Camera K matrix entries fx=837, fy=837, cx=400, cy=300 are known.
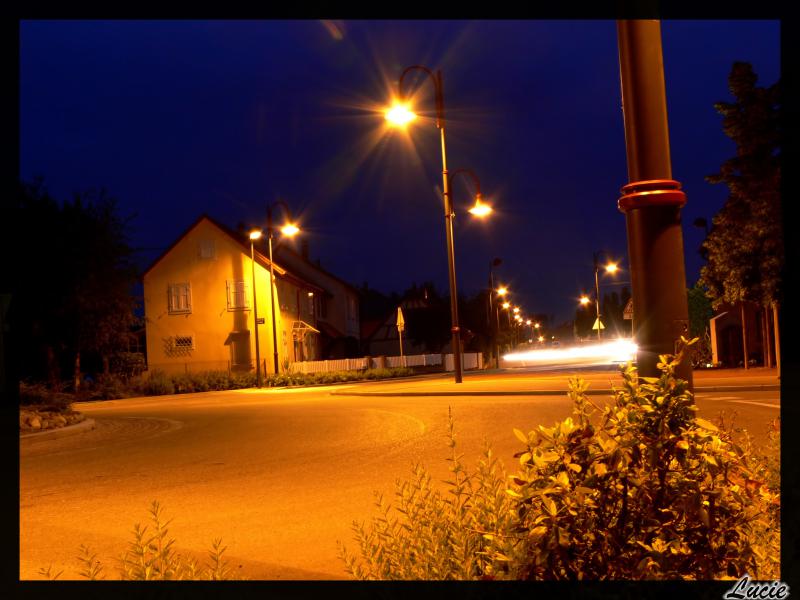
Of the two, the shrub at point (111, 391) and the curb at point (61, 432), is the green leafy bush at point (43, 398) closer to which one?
the curb at point (61, 432)

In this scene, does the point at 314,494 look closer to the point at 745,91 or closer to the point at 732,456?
the point at 732,456

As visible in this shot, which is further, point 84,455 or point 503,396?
point 503,396

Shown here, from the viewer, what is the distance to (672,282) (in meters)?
3.97

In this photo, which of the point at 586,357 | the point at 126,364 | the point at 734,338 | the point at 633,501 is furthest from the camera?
the point at 586,357

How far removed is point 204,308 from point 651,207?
50584 millimetres

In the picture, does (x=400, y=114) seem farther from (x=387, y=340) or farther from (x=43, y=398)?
(x=387, y=340)

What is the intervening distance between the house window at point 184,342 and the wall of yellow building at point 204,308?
24cm

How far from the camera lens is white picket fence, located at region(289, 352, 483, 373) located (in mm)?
51853

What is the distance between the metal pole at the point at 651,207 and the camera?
157 inches

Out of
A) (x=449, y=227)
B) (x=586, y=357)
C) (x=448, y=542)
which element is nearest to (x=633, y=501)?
(x=448, y=542)

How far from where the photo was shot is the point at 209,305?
52.7 m

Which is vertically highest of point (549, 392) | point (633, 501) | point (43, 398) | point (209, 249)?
point (209, 249)
